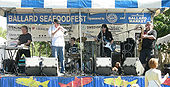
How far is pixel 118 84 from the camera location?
6.68 m

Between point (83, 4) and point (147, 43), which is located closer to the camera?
point (83, 4)

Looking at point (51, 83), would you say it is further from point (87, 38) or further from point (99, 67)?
point (87, 38)

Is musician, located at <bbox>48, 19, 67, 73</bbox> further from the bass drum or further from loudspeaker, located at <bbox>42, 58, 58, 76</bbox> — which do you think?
the bass drum

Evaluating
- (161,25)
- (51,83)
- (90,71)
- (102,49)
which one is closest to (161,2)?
(102,49)

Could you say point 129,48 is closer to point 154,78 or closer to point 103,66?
point 103,66

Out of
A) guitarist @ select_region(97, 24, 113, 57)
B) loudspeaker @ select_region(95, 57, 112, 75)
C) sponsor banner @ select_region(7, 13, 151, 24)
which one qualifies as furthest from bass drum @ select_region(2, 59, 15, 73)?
sponsor banner @ select_region(7, 13, 151, 24)

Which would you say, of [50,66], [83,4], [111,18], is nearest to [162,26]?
[111,18]

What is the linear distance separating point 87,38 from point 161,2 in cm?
431

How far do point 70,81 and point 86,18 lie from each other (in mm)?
4010

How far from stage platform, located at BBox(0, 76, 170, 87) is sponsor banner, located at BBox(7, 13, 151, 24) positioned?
3.89 metres

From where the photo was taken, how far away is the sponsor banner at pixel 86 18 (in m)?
10.1

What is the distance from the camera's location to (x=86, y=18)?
33.2ft

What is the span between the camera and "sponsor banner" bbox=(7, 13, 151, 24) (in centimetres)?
1007

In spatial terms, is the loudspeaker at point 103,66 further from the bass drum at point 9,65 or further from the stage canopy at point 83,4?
the bass drum at point 9,65
